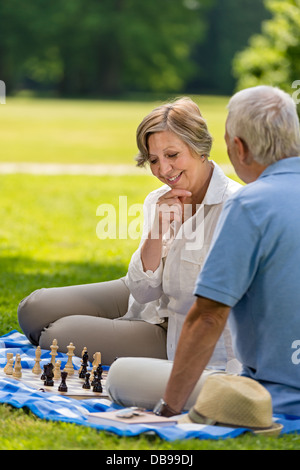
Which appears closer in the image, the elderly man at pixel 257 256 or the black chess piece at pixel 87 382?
the elderly man at pixel 257 256

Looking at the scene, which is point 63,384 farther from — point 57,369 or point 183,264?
point 183,264

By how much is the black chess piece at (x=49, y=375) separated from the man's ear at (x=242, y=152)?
1585mm

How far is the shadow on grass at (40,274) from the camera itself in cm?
771

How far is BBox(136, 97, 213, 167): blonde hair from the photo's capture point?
4531 millimetres

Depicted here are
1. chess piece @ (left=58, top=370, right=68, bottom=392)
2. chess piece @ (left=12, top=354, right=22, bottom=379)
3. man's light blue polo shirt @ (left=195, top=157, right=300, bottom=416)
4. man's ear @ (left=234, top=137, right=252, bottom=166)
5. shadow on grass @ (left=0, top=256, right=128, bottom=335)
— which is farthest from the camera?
shadow on grass @ (left=0, top=256, right=128, bottom=335)

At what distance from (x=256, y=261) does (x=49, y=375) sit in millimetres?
1542

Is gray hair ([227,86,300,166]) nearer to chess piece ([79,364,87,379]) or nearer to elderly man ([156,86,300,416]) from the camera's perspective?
elderly man ([156,86,300,416])

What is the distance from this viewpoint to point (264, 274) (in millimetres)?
3424

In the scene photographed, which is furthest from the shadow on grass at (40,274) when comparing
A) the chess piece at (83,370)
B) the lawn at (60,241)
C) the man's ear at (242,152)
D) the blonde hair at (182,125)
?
the man's ear at (242,152)

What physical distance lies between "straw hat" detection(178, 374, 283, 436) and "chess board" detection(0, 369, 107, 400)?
895 millimetres

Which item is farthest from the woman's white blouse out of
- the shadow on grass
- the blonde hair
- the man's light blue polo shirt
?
the shadow on grass

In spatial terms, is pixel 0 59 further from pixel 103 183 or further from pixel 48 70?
pixel 103 183

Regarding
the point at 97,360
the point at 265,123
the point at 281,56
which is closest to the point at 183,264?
the point at 97,360

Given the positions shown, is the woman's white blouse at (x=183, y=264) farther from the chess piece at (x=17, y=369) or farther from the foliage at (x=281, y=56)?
the foliage at (x=281, y=56)
